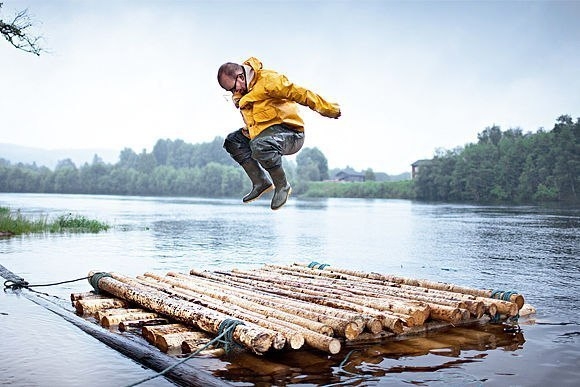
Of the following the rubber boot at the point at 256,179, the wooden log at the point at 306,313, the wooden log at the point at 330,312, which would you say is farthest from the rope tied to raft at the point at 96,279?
the rubber boot at the point at 256,179

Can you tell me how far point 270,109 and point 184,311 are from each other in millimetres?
2985

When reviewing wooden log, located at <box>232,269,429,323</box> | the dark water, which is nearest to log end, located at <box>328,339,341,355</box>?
the dark water

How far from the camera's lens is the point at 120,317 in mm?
8414

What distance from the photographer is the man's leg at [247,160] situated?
265 inches

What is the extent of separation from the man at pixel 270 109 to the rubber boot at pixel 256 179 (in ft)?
0.89

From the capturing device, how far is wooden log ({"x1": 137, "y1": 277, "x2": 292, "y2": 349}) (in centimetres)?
646

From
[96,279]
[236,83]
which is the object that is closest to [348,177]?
[96,279]

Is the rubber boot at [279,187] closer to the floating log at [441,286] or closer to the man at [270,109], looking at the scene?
the man at [270,109]

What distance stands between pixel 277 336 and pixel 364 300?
6.97ft

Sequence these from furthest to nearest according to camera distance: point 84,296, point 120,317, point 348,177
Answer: point 348,177 → point 84,296 → point 120,317

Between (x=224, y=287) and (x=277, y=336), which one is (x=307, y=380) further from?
(x=224, y=287)

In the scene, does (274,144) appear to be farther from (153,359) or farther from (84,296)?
(84,296)

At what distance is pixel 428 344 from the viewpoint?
24.4 feet

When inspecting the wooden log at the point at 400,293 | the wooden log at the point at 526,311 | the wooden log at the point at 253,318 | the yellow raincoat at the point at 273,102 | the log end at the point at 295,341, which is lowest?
the wooden log at the point at 526,311
